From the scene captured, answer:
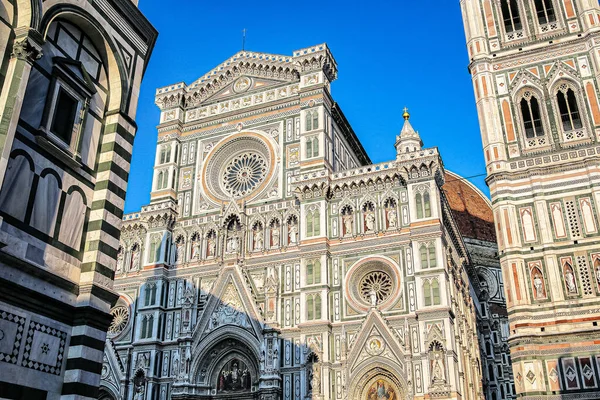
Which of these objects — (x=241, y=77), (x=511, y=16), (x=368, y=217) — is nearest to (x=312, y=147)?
(x=368, y=217)

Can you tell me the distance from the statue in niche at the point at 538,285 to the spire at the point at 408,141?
334 inches

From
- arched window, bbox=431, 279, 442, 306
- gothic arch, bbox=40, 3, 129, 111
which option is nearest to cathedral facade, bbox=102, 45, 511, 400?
arched window, bbox=431, 279, 442, 306

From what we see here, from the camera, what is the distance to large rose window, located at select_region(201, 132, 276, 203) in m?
31.2

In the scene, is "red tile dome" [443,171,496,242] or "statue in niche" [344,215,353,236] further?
"red tile dome" [443,171,496,242]

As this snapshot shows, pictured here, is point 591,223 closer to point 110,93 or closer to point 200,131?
point 110,93

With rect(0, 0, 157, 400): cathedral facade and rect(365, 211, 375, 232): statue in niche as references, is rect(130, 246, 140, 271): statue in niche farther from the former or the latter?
rect(0, 0, 157, 400): cathedral facade

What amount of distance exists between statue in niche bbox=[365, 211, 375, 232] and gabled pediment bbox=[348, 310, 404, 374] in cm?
395

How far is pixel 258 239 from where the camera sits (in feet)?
96.1

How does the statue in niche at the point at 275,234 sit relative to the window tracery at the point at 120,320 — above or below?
above

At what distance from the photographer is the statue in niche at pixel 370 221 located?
88.7ft

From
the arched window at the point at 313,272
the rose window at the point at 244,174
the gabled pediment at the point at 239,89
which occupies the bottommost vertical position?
the arched window at the point at 313,272

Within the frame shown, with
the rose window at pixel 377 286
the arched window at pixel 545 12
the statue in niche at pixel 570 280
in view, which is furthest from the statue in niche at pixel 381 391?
the arched window at pixel 545 12

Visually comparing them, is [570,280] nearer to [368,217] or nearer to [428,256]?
[428,256]

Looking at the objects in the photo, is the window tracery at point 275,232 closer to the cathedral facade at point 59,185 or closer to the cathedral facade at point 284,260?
the cathedral facade at point 284,260
